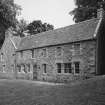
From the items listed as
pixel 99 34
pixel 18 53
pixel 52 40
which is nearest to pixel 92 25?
pixel 99 34

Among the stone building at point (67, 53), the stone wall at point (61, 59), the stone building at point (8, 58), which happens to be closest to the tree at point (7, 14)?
the stone building at point (8, 58)

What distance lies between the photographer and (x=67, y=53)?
829 inches

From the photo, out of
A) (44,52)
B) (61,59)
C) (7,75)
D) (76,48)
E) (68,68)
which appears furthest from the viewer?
(7,75)

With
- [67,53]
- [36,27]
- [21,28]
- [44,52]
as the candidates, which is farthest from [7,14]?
[67,53]

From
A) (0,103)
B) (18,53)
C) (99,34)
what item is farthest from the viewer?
(18,53)

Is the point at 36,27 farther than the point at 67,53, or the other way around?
the point at 36,27

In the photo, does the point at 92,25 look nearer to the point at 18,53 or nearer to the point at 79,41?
the point at 79,41

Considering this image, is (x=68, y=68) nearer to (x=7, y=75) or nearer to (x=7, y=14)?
(x=7, y=75)

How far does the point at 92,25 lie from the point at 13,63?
18.4m

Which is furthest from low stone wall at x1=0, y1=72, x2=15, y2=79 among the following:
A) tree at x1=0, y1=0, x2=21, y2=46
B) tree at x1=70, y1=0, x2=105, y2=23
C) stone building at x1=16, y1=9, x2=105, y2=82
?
tree at x1=70, y1=0, x2=105, y2=23

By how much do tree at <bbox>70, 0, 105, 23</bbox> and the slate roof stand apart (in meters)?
12.0

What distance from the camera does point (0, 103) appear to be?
30.2 feet

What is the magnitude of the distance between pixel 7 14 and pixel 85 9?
19.9m

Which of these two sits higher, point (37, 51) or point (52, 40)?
point (52, 40)
